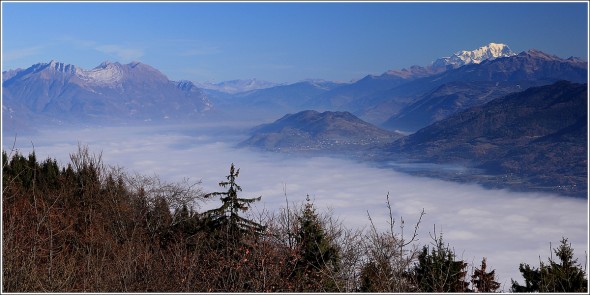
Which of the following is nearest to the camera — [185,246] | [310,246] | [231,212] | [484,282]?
[484,282]

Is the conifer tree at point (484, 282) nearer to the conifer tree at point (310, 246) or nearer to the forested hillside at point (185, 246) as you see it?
the forested hillside at point (185, 246)

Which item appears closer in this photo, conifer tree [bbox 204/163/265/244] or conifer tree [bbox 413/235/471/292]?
conifer tree [bbox 413/235/471/292]

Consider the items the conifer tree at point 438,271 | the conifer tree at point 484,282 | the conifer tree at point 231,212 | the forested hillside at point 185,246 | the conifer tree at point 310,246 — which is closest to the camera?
the conifer tree at point 438,271

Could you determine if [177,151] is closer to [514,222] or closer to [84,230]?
[514,222]

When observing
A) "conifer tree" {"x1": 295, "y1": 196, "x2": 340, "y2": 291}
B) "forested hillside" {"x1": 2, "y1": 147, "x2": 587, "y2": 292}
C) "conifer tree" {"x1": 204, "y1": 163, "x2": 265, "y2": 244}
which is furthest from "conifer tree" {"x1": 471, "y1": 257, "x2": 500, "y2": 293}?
Answer: "conifer tree" {"x1": 204, "y1": 163, "x2": 265, "y2": 244}

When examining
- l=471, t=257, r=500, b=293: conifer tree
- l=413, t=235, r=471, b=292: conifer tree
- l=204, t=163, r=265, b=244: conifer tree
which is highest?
l=204, t=163, r=265, b=244: conifer tree

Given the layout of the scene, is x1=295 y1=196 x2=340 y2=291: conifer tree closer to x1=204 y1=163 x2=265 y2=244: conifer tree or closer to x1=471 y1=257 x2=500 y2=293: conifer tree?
x1=204 y1=163 x2=265 y2=244: conifer tree


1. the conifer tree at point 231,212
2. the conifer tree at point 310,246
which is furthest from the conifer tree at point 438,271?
the conifer tree at point 231,212

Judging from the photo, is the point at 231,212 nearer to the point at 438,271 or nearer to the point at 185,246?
the point at 185,246

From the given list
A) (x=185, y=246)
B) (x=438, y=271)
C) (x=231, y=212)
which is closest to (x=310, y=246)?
(x=185, y=246)
